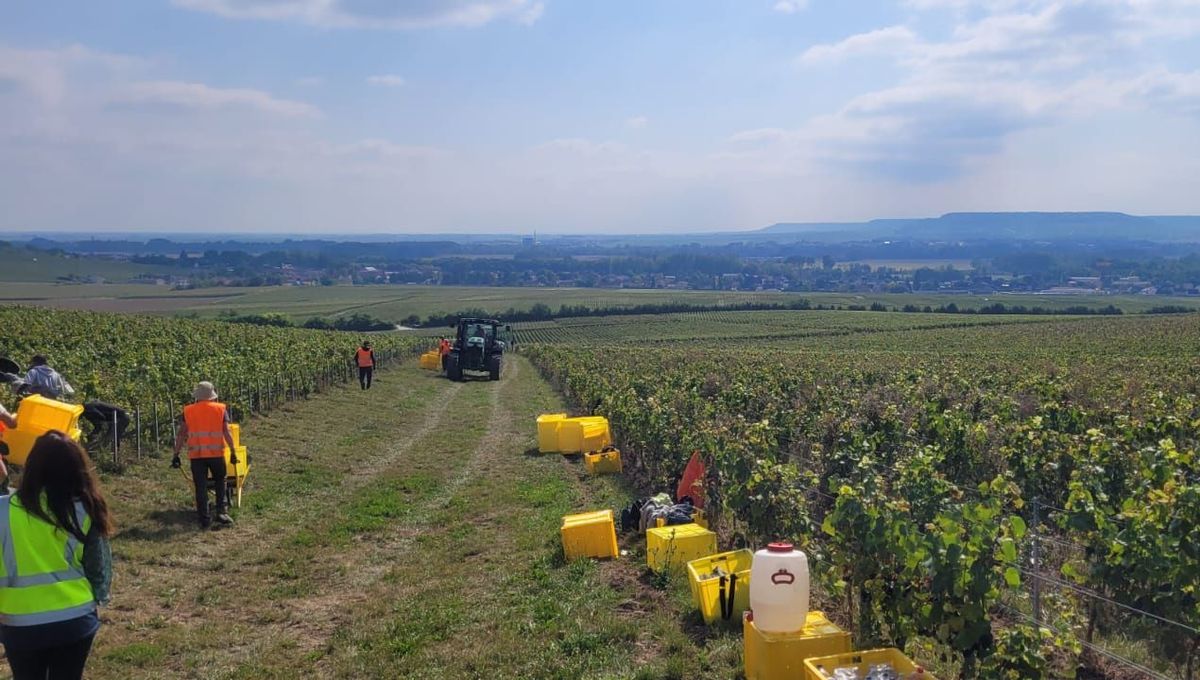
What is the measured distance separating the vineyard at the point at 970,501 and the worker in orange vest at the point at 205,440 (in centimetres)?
562

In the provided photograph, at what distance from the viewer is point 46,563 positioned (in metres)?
4.26

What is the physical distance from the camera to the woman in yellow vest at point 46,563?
4211 mm

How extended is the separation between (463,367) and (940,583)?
2968cm

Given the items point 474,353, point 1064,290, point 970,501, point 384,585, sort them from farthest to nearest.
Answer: point 1064,290, point 474,353, point 384,585, point 970,501

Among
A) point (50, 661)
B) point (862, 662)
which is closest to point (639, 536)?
point (862, 662)

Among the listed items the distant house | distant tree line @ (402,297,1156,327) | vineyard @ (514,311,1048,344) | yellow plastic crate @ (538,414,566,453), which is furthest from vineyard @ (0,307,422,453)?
the distant house

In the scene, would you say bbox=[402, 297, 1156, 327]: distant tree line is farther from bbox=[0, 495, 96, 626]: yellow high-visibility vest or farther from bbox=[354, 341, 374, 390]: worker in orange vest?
bbox=[0, 495, 96, 626]: yellow high-visibility vest

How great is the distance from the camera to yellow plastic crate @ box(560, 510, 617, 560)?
9.23 m

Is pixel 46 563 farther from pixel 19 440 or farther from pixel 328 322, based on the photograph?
pixel 328 322

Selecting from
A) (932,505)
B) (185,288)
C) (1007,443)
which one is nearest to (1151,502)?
(932,505)

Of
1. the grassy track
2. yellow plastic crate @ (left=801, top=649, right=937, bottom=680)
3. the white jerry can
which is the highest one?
the white jerry can

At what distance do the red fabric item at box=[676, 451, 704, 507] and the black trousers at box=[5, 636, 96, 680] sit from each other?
6881 mm

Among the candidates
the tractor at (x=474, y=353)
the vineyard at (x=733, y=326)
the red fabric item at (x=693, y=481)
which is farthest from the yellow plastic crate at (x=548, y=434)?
the vineyard at (x=733, y=326)

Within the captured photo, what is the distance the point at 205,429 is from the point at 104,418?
2.80 m
